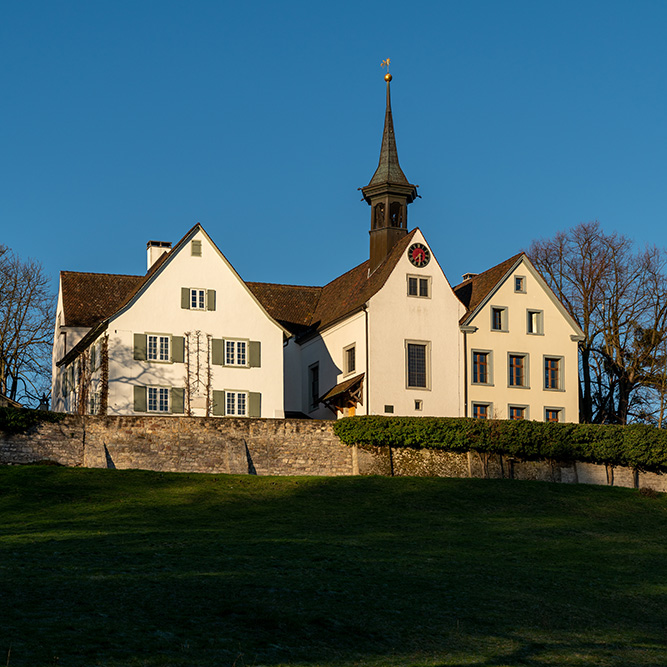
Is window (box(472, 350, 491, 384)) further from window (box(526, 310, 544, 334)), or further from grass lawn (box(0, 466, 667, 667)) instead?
grass lawn (box(0, 466, 667, 667))

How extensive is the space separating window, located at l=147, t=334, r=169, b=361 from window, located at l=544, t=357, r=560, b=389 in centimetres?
1920

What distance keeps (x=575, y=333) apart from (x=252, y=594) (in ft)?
125

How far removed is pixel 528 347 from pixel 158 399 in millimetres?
18893

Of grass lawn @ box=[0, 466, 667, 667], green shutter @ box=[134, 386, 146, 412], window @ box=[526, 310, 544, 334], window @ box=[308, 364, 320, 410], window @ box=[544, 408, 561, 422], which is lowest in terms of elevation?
grass lawn @ box=[0, 466, 667, 667]

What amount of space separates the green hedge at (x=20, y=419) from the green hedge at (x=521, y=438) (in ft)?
40.1

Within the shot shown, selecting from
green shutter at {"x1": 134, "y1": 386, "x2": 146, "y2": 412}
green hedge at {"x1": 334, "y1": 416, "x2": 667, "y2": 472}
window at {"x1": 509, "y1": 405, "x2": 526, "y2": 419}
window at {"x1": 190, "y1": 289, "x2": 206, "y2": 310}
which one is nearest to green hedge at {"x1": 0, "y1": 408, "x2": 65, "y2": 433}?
green shutter at {"x1": 134, "y1": 386, "x2": 146, "y2": 412}

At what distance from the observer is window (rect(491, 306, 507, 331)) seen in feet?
174

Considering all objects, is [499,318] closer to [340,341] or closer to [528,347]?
[528,347]

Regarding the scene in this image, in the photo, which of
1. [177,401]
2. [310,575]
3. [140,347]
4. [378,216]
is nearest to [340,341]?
[378,216]

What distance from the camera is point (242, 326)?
4900cm

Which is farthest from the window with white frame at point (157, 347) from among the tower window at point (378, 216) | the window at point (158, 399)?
the tower window at point (378, 216)

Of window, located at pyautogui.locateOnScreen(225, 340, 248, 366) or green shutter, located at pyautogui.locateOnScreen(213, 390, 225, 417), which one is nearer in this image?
green shutter, located at pyautogui.locateOnScreen(213, 390, 225, 417)

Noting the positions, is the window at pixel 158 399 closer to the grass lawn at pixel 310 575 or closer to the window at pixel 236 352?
the window at pixel 236 352

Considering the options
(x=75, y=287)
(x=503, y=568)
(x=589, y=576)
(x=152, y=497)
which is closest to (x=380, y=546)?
(x=503, y=568)
